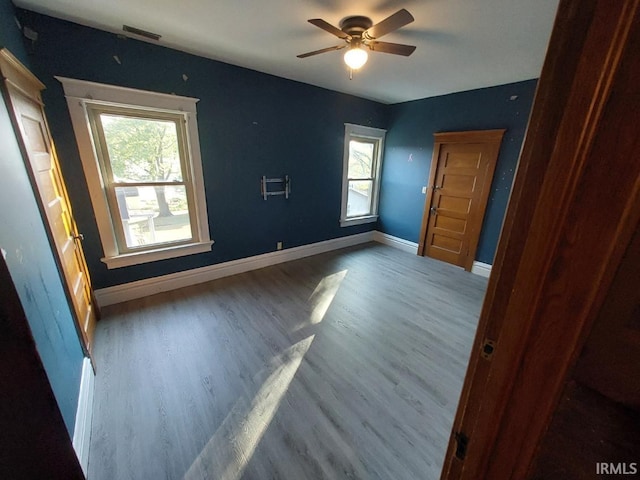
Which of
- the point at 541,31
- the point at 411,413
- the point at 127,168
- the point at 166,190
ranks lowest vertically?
the point at 411,413

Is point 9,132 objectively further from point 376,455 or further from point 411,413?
point 411,413

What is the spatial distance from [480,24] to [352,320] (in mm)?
2618

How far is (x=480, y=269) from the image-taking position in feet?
12.0

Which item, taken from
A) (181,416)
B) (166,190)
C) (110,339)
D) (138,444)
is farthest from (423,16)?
(110,339)

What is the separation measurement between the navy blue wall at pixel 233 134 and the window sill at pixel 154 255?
3.1 inches

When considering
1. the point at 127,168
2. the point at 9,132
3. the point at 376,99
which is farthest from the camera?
the point at 376,99

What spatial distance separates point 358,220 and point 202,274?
281 centimetres

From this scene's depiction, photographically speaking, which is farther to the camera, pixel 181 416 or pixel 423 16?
pixel 423 16

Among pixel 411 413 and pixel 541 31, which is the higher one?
pixel 541 31

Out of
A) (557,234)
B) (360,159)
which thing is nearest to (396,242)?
(360,159)

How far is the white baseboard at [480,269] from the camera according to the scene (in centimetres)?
360

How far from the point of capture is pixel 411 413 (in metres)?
1.61

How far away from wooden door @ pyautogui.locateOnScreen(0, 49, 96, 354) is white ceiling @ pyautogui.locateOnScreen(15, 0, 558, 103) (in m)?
Result: 0.74

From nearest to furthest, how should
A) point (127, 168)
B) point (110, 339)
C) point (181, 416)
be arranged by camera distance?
point (181, 416), point (110, 339), point (127, 168)
